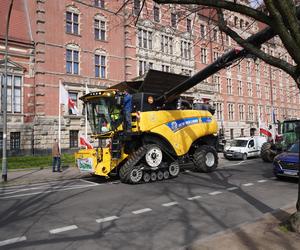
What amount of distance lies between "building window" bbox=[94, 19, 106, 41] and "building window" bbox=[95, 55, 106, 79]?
6.81ft

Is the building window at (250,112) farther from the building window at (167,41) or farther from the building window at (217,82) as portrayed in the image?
the building window at (167,41)

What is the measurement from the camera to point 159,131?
13664 millimetres

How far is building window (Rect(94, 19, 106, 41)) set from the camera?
1288 inches

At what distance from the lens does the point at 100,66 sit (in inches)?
1277

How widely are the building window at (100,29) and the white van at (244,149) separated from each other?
1809 cm

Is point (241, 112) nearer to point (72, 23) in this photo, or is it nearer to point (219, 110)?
point (219, 110)

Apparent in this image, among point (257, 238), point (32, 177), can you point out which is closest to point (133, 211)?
point (257, 238)

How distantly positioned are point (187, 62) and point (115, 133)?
29.9 metres

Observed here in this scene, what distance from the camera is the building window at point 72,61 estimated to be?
1186 inches

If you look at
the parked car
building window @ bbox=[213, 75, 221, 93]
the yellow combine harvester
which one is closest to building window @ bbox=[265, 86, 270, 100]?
building window @ bbox=[213, 75, 221, 93]

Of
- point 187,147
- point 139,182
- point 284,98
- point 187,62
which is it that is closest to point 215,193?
point 139,182

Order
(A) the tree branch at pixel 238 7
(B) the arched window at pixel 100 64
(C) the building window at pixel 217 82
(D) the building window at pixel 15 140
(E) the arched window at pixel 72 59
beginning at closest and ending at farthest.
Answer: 1. (A) the tree branch at pixel 238 7
2. (D) the building window at pixel 15 140
3. (E) the arched window at pixel 72 59
4. (B) the arched window at pixel 100 64
5. (C) the building window at pixel 217 82

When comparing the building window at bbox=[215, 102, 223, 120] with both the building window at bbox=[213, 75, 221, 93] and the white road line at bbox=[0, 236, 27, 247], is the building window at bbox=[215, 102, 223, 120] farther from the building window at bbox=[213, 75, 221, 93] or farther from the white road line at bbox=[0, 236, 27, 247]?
the white road line at bbox=[0, 236, 27, 247]

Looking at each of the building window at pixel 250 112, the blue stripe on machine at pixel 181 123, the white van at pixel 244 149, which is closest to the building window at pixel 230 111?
the building window at pixel 250 112
